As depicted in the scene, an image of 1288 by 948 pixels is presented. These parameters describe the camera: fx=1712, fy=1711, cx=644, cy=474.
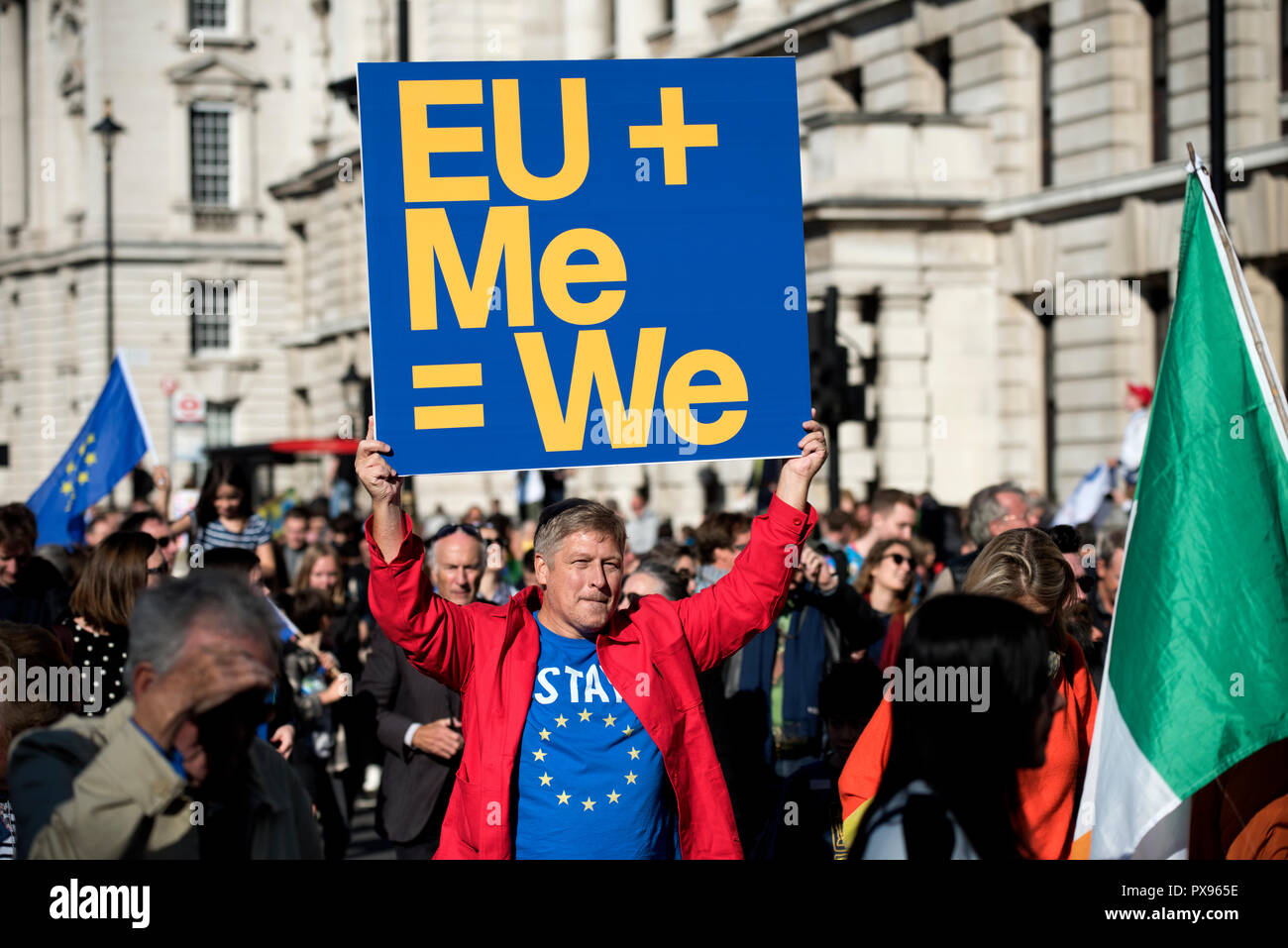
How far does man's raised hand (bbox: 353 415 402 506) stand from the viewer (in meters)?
4.20

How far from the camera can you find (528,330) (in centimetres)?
500

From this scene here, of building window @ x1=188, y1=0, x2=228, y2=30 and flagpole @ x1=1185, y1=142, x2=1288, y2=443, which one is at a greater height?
building window @ x1=188, y1=0, x2=228, y2=30

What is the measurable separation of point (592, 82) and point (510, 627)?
174 centimetres

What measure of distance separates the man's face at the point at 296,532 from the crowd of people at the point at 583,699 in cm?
583

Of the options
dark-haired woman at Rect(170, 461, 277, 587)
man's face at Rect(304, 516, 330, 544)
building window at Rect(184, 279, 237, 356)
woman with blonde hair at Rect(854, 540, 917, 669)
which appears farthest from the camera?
building window at Rect(184, 279, 237, 356)

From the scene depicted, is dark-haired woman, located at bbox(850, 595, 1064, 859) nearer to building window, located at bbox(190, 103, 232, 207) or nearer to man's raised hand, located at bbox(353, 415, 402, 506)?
man's raised hand, located at bbox(353, 415, 402, 506)

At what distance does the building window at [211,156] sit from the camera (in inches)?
2192

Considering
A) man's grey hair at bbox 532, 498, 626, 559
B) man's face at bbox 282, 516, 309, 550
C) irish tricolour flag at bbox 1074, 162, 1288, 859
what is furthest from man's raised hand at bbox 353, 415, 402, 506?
man's face at bbox 282, 516, 309, 550

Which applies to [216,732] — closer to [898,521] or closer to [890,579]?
[890,579]

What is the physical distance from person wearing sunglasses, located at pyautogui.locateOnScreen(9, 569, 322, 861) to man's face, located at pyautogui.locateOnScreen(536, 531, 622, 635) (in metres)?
1.68

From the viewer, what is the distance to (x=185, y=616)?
259 centimetres

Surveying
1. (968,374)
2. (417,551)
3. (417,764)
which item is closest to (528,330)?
(417,551)

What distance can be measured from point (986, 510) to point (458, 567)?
249 cm
